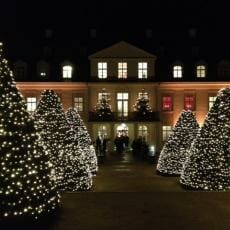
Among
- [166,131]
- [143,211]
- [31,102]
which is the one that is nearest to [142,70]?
[166,131]

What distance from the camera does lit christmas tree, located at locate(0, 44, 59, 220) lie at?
1318cm

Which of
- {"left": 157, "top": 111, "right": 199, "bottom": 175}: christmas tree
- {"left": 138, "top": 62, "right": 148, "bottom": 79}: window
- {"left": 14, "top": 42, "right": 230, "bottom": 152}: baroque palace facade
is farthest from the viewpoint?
{"left": 14, "top": 42, "right": 230, "bottom": 152}: baroque palace facade

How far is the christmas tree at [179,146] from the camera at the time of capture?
27.3 m

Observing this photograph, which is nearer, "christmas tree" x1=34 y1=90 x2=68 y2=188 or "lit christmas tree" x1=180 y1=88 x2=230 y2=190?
"christmas tree" x1=34 y1=90 x2=68 y2=188

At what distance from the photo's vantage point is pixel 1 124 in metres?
13.5

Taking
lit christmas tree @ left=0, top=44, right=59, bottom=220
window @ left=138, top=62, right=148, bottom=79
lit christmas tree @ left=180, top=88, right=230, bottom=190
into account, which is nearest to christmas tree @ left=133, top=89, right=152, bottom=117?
window @ left=138, top=62, right=148, bottom=79

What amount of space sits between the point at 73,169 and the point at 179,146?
8323mm

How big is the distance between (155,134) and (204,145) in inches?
1121

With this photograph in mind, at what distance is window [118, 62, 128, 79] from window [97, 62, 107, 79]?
3.95 ft

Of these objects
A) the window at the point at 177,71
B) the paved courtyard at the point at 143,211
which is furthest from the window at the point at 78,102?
the paved courtyard at the point at 143,211

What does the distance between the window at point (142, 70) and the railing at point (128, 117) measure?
3270 millimetres

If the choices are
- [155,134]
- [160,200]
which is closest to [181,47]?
[155,134]

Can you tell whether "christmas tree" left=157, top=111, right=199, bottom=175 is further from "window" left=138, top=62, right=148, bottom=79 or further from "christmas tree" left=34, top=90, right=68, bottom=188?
"window" left=138, top=62, right=148, bottom=79

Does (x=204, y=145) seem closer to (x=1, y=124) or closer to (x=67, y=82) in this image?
(x=1, y=124)
